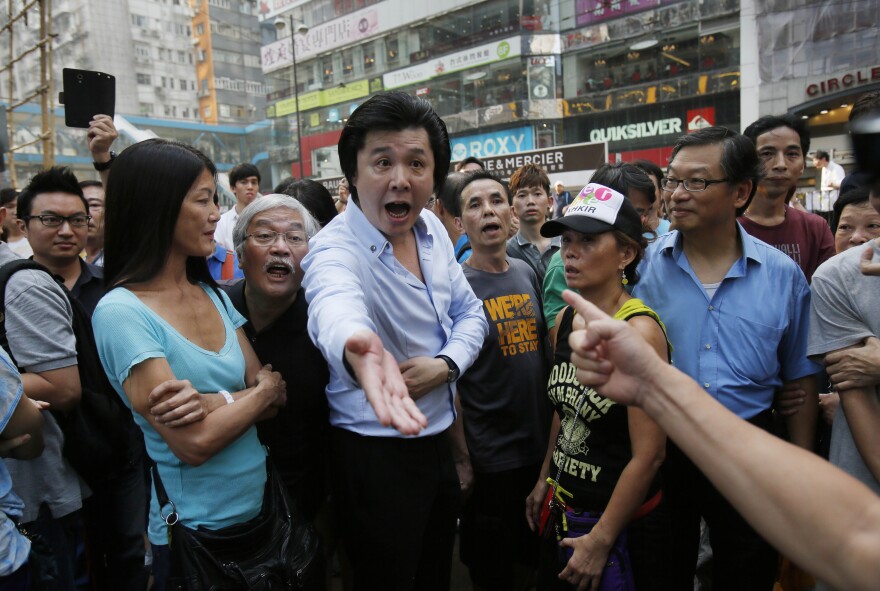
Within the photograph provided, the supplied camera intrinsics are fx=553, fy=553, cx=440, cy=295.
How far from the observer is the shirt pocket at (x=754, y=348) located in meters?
2.39

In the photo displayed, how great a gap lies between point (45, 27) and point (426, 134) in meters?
5.80

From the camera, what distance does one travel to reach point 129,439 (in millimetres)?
2771

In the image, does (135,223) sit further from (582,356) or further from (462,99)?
(462,99)

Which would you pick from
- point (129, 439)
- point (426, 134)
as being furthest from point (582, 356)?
point (129, 439)

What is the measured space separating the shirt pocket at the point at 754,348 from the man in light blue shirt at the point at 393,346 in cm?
116

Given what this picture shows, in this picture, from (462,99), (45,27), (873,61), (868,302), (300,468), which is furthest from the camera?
(462,99)

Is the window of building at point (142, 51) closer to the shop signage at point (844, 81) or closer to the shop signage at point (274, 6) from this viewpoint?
the shop signage at point (274, 6)

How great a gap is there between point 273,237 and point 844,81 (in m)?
22.4

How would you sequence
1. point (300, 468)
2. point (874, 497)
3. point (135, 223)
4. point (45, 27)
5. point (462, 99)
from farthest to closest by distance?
point (462, 99)
point (45, 27)
point (300, 468)
point (135, 223)
point (874, 497)

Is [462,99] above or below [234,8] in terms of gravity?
below

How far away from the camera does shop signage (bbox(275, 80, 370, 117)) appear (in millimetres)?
38969

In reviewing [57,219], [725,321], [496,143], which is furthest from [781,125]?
[496,143]

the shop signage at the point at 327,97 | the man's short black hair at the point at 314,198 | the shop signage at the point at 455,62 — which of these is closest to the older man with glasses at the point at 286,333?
the man's short black hair at the point at 314,198

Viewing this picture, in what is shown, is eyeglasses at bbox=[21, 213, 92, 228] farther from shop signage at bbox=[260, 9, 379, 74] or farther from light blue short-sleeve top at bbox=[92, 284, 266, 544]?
shop signage at bbox=[260, 9, 379, 74]
